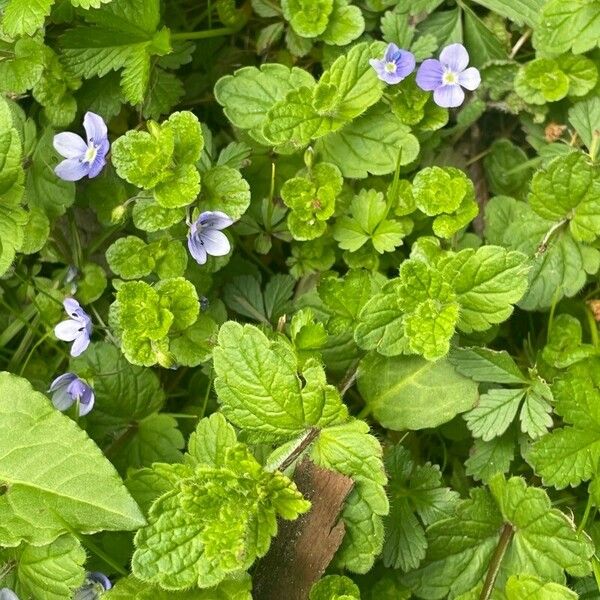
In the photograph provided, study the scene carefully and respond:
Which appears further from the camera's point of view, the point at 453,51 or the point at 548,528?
the point at 453,51

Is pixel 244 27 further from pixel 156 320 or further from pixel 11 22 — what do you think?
pixel 156 320

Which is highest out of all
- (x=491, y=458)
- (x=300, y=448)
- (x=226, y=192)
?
(x=226, y=192)

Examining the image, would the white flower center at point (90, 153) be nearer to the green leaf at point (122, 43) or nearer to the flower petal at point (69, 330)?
the green leaf at point (122, 43)

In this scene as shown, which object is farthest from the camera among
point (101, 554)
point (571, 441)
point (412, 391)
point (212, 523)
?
point (412, 391)

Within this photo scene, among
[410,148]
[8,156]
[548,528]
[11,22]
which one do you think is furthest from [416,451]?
[11,22]

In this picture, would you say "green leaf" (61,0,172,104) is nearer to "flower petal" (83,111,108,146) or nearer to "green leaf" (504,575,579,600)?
"flower petal" (83,111,108,146)

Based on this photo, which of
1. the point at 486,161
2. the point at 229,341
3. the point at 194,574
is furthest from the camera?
the point at 486,161

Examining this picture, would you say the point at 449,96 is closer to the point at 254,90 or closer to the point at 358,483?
the point at 254,90

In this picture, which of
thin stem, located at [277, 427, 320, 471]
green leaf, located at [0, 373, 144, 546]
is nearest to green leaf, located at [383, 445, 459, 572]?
thin stem, located at [277, 427, 320, 471]

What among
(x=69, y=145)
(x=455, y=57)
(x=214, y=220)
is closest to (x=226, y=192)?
(x=214, y=220)
